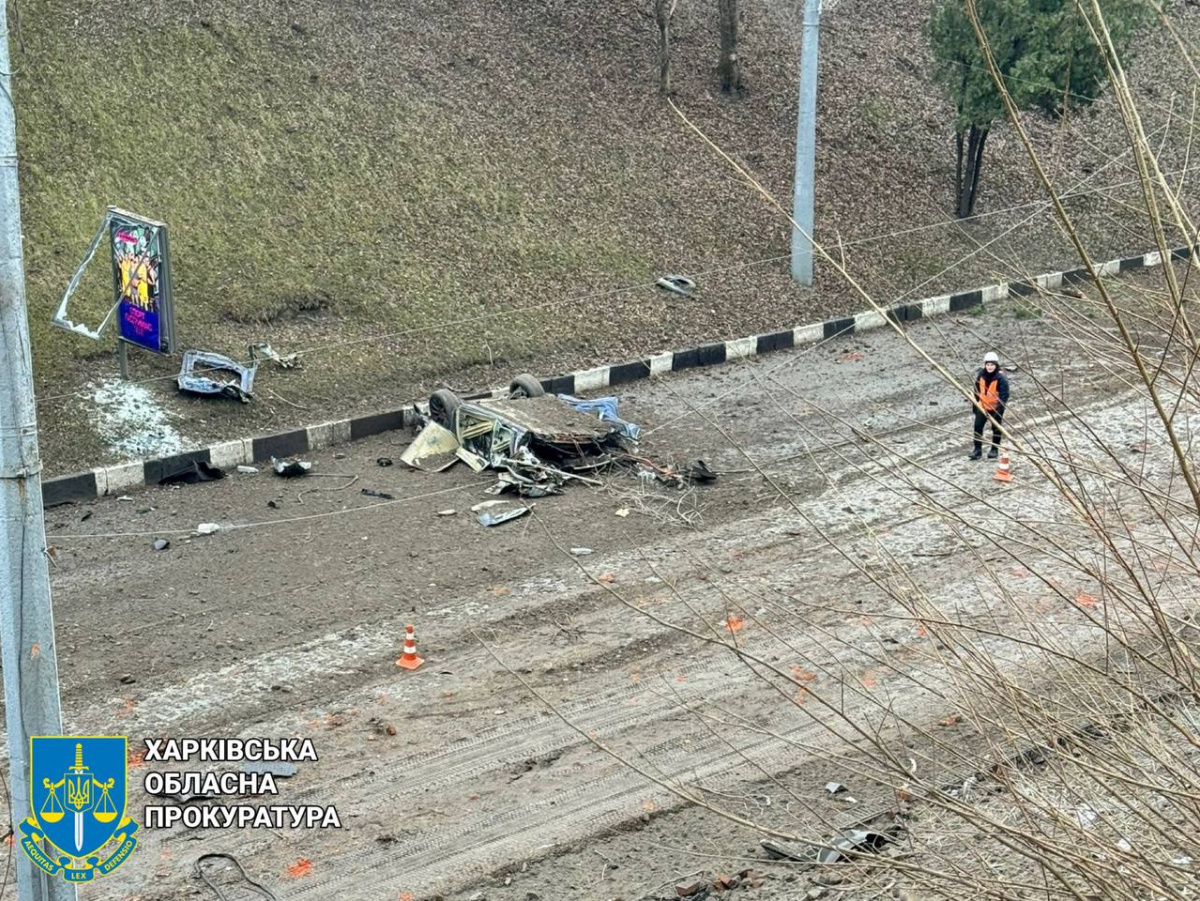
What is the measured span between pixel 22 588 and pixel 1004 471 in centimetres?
1108

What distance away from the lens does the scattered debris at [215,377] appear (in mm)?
16250

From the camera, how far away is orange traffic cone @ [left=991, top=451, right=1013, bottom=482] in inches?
573

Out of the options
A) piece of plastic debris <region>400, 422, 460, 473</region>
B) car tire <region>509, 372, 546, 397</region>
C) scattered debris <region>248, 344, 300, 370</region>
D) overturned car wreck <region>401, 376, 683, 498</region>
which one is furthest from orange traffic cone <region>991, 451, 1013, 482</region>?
scattered debris <region>248, 344, 300, 370</region>

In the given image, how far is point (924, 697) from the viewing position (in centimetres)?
1020

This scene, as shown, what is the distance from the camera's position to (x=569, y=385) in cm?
1773

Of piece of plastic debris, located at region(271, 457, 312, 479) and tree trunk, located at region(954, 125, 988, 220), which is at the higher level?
tree trunk, located at region(954, 125, 988, 220)

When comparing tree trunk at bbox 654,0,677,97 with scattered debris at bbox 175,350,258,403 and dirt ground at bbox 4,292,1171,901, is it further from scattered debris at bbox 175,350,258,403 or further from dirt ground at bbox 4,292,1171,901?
scattered debris at bbox 175,350,258,403

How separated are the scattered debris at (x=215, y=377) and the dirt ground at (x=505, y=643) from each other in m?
1.64

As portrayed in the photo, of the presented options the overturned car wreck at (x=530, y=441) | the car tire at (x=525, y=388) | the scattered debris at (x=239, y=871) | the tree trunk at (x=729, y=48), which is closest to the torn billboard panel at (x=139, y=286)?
the overturned car wreck at (x=530, y=441)

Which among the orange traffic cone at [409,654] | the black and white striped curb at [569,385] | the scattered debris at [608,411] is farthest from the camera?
the scattered debris at [608,411]

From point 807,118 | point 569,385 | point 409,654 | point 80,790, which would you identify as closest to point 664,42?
point 807,118

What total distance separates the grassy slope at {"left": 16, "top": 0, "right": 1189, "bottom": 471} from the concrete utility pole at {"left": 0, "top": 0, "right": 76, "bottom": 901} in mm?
9260

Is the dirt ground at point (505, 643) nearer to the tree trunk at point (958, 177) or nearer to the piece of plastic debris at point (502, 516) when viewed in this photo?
the piece of plastic debris at point (502, 516)

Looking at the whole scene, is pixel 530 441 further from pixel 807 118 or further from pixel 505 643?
pixel 807 118
